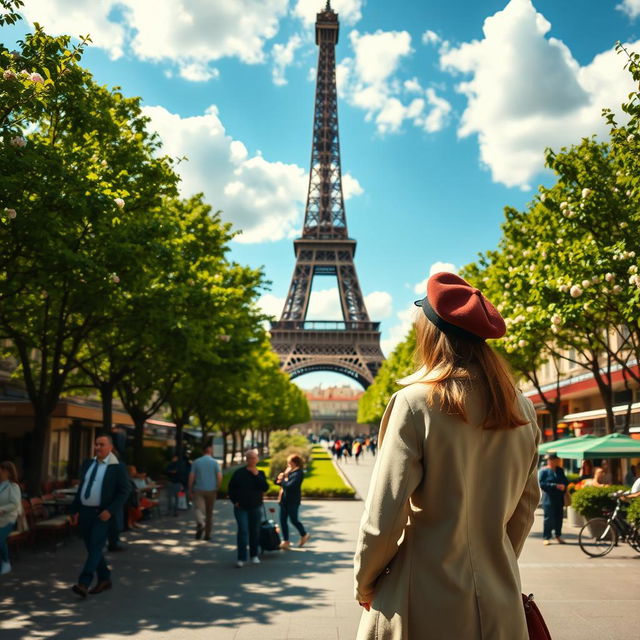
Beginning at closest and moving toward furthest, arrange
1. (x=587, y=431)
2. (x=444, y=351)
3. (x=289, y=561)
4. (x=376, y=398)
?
(x=444, y=351)
(x=289, y=561)
(x=587, y=431)
(x=376, y=398)

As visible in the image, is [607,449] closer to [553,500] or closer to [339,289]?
[553,500]

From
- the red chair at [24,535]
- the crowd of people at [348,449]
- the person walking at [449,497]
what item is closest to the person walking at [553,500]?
the red chair at [24,535]

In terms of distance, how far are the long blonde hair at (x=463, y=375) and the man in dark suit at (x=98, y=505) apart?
6869 mm

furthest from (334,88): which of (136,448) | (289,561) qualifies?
(289,561)

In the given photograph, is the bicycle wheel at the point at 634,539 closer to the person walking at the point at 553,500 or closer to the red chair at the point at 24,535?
the person walking at the point at 553,500

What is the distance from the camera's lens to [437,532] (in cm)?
241

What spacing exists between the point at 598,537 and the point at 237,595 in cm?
701

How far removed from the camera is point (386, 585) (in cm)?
242

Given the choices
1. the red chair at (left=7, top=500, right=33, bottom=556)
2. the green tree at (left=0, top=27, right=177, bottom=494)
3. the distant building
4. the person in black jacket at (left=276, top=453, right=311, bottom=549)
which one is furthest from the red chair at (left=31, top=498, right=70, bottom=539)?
the distant building

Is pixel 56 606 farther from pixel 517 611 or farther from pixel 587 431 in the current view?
pixel 587 431

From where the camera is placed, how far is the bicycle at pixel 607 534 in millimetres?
12261

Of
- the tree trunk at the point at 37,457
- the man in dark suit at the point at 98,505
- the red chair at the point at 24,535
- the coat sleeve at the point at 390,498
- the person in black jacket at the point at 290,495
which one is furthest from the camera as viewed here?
the tree trunk at the point at 37,457

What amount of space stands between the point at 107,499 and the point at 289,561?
4.05 meters

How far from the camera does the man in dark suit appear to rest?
844 cm
